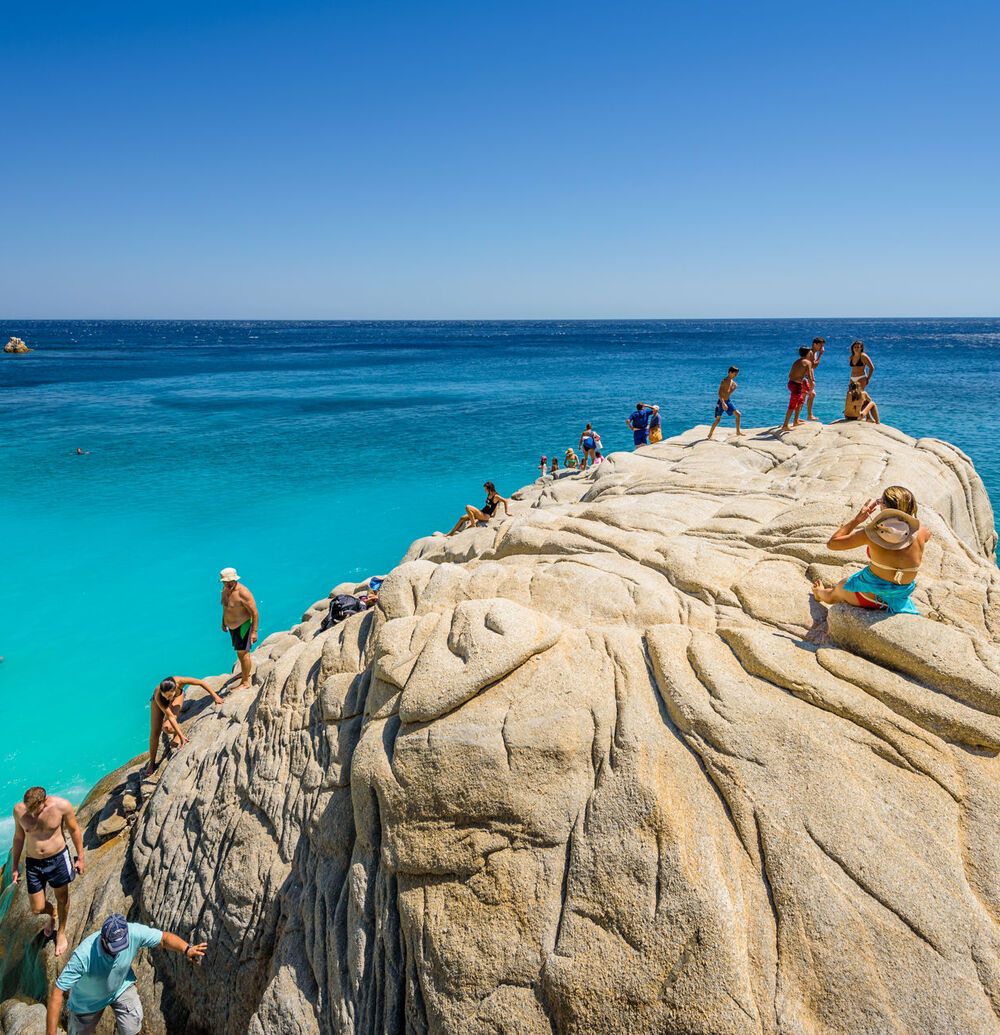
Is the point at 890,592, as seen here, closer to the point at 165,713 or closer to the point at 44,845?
the point at 44,845

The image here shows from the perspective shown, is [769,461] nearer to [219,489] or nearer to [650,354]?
[219,489]

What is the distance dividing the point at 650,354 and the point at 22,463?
9245cm

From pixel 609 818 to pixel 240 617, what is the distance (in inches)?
294

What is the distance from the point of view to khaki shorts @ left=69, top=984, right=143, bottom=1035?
6.55 meters

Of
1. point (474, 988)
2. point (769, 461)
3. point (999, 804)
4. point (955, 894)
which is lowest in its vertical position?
point (474, 988)

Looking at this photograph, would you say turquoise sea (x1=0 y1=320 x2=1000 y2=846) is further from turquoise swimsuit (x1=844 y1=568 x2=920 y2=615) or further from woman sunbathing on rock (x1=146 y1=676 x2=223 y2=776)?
turquoise swimsuit (x1=844 y1=568 x2=920 y2=615)

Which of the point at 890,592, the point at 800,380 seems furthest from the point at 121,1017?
the point at 800,380

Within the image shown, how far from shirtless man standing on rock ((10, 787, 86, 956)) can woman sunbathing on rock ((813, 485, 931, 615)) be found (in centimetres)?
931

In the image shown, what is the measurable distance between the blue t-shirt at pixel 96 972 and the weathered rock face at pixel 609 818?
1097 mm

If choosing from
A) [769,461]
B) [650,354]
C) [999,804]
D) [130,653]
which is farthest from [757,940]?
[650,354]

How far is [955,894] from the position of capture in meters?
4.78

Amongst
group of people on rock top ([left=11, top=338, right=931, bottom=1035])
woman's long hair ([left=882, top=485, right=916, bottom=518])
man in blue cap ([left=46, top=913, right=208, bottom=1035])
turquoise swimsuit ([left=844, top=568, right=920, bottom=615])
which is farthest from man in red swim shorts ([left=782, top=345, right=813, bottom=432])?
man in blue cap ([left=46, top=913, right=208, bottom=1035])

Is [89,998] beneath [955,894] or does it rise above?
beneath

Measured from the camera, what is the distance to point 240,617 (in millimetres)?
10648
